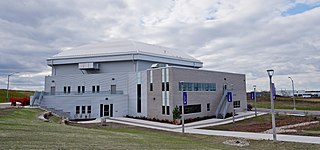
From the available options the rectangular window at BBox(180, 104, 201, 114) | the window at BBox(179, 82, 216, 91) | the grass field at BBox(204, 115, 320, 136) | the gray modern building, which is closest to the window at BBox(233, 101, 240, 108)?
the gray modern building

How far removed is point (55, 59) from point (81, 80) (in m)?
8.92

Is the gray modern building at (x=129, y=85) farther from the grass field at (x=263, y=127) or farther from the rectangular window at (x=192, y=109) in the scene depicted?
the grass field at (x=263, y=127)

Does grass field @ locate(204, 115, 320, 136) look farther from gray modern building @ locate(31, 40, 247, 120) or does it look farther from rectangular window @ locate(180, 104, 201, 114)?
rectangular window @ locate(180, 104, 201, 114)

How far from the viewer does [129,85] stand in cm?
4191

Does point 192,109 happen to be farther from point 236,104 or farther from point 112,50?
point 112,50

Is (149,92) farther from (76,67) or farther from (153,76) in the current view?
(76,67)

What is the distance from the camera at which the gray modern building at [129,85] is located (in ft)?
118

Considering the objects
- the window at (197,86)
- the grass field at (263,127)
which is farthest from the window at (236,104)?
the grass field at (263,127)

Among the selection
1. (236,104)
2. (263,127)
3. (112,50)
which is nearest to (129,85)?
(112,50)

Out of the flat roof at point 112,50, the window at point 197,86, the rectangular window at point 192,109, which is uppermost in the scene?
the flat roof at point 112,50

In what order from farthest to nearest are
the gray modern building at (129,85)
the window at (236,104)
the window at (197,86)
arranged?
the window at (236,104)
the gray modern building at (129,85)
the window at (197,86)

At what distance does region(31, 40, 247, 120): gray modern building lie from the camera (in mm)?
36094

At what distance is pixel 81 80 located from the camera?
45188mm

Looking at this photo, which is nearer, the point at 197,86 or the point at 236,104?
the point at 197,86
